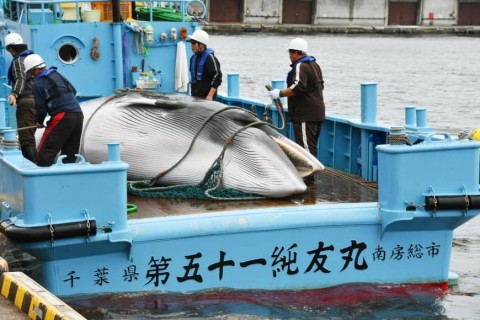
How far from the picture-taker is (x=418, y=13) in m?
94.9

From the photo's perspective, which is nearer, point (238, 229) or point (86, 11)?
point (238, 229)

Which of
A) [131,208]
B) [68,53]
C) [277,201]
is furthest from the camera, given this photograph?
[68,53]

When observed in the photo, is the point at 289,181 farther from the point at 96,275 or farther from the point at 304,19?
the point at 304,19

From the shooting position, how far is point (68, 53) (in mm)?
13602

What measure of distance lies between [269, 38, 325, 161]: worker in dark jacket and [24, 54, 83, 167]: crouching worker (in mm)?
2544

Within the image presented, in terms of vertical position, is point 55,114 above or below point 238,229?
above

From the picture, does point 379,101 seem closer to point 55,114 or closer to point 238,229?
point 55,114

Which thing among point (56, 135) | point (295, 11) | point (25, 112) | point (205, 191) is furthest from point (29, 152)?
point (295, 11)

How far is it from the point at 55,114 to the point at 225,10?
268 feet

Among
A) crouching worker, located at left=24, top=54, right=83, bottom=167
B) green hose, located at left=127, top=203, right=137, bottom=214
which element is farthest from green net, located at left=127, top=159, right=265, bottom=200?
crouching worker, located at left=24, top=54, right=83, bottom=167

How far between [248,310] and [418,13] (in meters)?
88.8

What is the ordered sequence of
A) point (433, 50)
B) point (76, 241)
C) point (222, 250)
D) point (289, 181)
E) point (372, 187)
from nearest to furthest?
point (76, 241) → point (222, 250) → point (289, 181) → point (372, 187) → point (433, 50)

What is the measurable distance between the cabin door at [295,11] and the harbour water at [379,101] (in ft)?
23.1

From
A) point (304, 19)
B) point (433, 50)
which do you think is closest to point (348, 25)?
point (304, 19)
